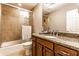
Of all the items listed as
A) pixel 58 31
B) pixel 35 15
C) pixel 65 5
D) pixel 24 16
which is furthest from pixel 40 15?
pixel 65 5

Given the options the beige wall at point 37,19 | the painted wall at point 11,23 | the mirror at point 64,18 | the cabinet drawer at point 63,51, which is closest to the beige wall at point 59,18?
the mirror at point 64,18

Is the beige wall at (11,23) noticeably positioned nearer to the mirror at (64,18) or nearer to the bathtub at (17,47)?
the bathtub at (17,47)

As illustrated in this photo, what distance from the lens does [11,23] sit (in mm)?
2596

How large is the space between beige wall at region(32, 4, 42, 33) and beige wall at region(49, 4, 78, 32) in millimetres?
335

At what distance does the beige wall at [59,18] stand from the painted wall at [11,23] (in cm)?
73

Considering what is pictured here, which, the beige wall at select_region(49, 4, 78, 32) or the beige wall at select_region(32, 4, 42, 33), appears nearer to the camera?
the beige wall at select_region(49, 4, 78, 32)

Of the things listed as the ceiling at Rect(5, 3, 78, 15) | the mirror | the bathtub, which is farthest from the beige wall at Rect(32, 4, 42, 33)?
the bathtub

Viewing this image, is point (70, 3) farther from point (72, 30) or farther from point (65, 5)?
point (72, 30)

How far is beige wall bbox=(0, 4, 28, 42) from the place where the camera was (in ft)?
8.25

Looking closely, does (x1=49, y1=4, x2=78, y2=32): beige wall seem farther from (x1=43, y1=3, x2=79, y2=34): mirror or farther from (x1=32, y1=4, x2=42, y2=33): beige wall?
(x1=32, y1=4, x2=42, y2=33): beige wall

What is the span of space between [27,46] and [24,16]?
0.84m

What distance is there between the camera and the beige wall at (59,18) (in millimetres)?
2074

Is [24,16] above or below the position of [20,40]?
above

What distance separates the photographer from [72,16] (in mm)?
1946
